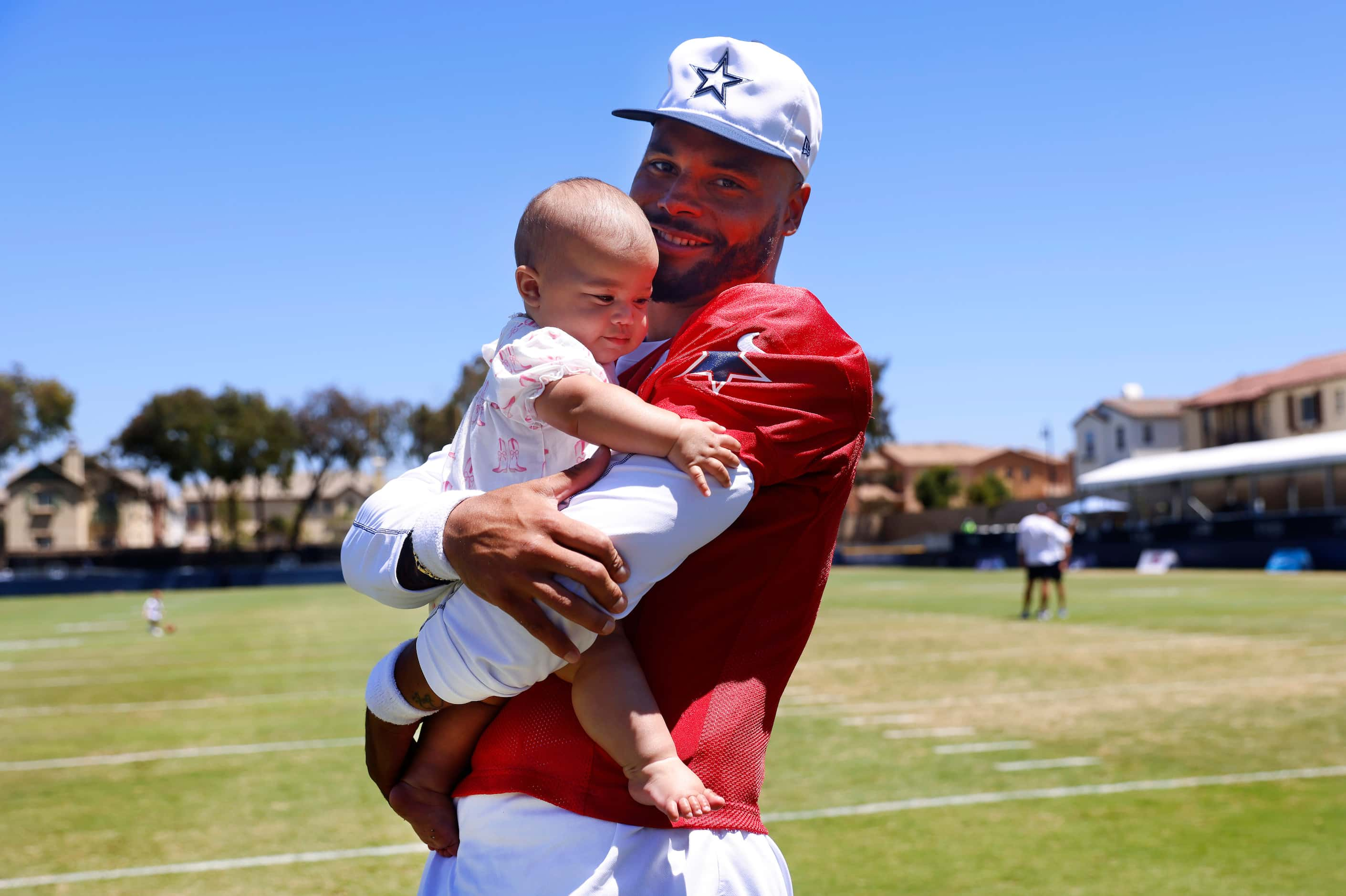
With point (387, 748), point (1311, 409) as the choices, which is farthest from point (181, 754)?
point (1311, 409)

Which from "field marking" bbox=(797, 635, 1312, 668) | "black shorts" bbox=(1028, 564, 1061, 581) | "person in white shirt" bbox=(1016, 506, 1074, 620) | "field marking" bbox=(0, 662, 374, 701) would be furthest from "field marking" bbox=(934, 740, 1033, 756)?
"black shorts" bbox=(1028, 564, 1061, 581)

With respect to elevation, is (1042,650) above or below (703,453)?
below

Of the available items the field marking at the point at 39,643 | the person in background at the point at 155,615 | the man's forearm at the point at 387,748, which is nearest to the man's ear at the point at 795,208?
the man's forearm at the point at 387,748

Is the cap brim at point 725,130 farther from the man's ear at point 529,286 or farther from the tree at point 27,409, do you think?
the tree at point 27,409

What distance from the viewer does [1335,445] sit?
4672cm

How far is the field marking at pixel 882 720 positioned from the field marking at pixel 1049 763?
67.7 inches

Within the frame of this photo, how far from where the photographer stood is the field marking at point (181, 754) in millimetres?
9938

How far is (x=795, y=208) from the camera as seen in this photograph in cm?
238

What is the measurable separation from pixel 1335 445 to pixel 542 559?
52.0 metres

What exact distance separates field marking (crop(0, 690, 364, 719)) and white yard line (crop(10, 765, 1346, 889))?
6.32 meters

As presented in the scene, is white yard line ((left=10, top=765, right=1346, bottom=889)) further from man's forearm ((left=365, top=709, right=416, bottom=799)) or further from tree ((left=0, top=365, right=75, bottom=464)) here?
tree ((left=0, top=365, right=75, bottom=464))

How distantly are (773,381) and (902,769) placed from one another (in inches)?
284

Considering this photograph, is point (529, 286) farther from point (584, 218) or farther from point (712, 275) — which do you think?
point (712, 275)

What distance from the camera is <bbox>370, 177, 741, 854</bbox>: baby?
180 centimetres
